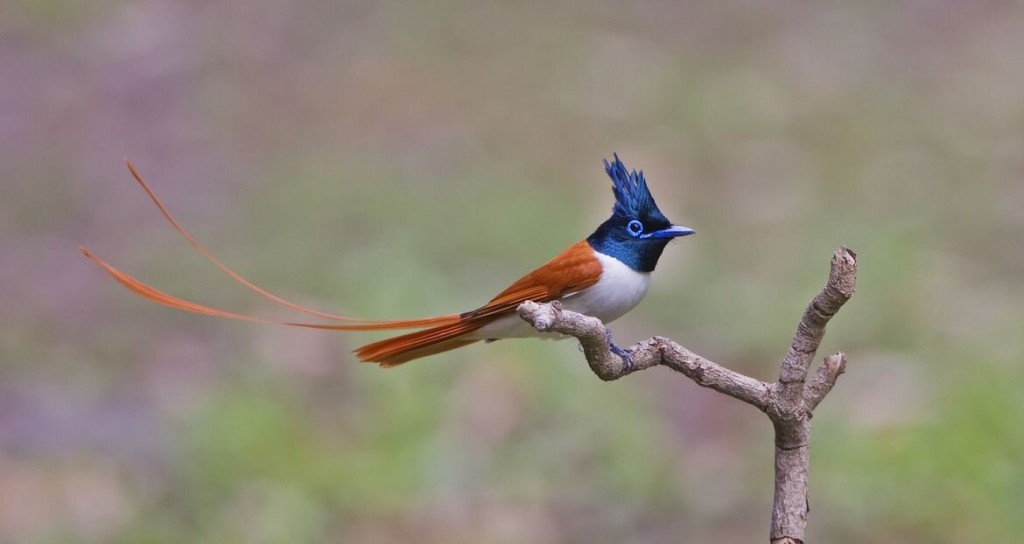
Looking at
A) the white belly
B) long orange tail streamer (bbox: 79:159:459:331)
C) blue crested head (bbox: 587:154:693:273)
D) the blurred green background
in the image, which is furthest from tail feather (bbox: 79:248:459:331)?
the blurred green background

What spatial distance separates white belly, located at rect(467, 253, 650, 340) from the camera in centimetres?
302

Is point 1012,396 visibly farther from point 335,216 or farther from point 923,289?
point 335,216

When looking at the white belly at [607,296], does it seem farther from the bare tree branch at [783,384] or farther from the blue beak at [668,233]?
→ the bare tree branch at [783,384]

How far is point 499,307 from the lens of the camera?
2887mm

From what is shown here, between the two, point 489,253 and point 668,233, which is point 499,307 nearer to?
point 668,233

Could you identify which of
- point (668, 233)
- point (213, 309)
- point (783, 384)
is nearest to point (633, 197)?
point (668, 233)

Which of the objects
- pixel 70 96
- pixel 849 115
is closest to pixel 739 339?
pixel 849 115

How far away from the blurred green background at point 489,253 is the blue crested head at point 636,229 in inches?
82.0

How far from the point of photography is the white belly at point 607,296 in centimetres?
302

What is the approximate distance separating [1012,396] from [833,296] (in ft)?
10.8

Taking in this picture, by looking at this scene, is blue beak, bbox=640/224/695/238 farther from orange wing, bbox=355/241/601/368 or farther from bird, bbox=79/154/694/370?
orange wing, bbox=355/241/601/368

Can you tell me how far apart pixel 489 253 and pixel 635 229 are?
375 centimetres

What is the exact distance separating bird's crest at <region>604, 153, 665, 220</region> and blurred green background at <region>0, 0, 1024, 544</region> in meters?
2.12

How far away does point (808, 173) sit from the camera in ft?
26.1
